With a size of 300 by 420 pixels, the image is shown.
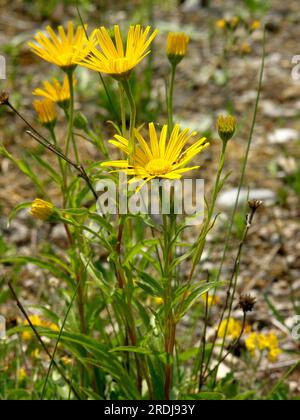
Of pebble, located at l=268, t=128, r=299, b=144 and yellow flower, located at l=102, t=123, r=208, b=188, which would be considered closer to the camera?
yellow flower, located at l=102, t=123, r=208, b=188

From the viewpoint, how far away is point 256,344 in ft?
5.86

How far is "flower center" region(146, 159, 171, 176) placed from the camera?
114cm

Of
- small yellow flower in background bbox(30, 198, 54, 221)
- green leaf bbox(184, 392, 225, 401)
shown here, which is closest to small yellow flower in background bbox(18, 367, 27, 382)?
green leaf bbox(184, 392, 225, 401)

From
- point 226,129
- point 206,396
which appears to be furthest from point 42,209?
point 206,396

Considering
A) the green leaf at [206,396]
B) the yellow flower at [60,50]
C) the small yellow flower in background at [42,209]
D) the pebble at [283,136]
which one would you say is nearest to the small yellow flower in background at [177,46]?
the yellow flower at [60,50]

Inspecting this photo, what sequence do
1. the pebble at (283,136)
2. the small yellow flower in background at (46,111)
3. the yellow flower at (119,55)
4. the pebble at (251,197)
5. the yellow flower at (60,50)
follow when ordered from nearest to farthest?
the yellow flower at (119,55) → the yellow flower at (60,50) → the small yellow flower in background at (46,111) → the pebble at (251,197) → the pebble at (283,136)

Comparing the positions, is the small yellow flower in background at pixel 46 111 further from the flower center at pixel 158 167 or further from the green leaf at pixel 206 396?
the green leaf at pixel 206 396

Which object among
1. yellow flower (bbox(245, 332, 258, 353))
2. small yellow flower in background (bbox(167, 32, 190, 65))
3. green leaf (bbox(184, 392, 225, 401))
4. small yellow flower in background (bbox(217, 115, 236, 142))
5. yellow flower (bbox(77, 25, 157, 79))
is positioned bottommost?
green leaf (bbox(184, 392, 225, 401))

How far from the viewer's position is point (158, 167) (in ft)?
3.77

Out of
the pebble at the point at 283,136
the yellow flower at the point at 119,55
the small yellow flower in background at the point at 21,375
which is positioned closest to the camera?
the yellow flower at the point at 119,55

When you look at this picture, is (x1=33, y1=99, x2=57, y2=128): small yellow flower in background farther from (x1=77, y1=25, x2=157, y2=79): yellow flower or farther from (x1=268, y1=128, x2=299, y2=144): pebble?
(x1=268, y1=128, x2=299, y2=144): pebble

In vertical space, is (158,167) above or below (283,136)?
below

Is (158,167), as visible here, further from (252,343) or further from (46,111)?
(252,343)

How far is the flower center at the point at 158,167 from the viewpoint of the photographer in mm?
1136
